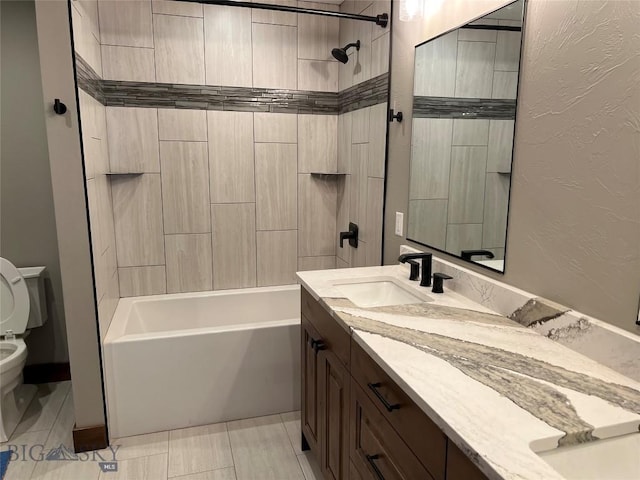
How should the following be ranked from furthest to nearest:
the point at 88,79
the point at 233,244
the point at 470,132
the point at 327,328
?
1. the point at 233,244
2. the point at 88,79
3. the point at 470,132
4. the point at 327,328

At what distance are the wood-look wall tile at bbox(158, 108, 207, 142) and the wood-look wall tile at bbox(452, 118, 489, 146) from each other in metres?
1.68

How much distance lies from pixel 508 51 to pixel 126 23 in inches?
88.0

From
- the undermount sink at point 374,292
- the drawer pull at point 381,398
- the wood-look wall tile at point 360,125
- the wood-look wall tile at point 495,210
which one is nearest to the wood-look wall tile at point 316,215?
the wood-look wall tile at point 360,125

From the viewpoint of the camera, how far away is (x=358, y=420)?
4.80 feet

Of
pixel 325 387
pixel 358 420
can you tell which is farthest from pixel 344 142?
pixel 358 420

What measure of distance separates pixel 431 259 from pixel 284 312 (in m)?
1.60

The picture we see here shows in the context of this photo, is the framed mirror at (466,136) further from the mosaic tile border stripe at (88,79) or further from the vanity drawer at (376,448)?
the mosaic tile border stripe at (88,79)

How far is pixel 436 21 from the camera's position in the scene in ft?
6.42

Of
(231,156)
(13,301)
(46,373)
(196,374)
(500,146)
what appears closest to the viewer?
(500,146)

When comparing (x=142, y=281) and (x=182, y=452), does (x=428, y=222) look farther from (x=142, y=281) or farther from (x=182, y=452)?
(x=142, y=281)

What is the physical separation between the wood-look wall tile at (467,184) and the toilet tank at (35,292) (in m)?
2.39

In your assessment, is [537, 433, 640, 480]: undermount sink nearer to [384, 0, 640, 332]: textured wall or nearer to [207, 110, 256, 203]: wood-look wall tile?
[384, 0, 640, 332]: textured wall

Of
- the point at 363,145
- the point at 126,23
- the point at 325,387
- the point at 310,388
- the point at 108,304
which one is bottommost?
the point at 310,388

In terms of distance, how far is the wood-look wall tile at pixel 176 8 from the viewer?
2713 millimetres
